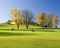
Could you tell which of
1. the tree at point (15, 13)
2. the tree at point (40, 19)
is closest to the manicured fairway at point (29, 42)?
the tree at point (15, 13)

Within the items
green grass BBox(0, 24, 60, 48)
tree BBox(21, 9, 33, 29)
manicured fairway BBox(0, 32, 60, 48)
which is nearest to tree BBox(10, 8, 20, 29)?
tree BBox(21, 9, 33, 29)

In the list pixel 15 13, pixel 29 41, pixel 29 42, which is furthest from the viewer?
pixel 15 13

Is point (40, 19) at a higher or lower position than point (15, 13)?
lower

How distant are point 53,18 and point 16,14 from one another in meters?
44.5

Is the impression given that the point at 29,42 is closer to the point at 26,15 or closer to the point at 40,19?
the point at 26,15

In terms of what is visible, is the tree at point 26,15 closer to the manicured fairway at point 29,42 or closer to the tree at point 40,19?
the tree at point 40,19

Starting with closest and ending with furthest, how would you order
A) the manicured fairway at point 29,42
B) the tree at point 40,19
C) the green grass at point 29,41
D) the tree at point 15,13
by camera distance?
the manicured fairway at point 29,42 → the green grass at point 29,41 → the tree at point 15,13 → the tree at point 40,19

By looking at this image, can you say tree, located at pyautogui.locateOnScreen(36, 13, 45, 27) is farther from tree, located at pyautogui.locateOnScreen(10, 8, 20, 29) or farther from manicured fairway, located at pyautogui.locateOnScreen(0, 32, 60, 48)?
manicured fairway, located at pyautogui.locateOnScreen(0, 32, 60, 48)

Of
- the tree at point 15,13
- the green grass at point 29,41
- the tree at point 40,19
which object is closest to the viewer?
the green grass at point 29,41

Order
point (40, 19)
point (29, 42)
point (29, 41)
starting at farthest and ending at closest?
1. point (40, 19)
2. point (29, 41)
3. point (29, 42)

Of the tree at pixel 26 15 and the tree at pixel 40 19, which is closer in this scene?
the tree at pixel 26 15

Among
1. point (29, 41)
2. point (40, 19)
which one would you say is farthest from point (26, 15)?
point (29, 41)

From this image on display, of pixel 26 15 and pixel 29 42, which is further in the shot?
pixel 26 15

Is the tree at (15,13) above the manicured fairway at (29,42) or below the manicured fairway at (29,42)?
above
